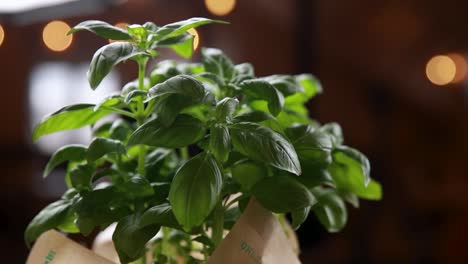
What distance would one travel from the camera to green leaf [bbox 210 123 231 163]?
581mm

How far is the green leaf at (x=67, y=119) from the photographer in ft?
2.24

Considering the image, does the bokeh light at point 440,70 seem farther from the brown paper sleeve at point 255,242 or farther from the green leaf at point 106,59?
the green leaf at point 106,59

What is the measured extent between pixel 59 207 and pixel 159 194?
0.11 metres

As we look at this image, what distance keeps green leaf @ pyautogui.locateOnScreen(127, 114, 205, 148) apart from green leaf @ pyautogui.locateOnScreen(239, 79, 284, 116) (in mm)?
76

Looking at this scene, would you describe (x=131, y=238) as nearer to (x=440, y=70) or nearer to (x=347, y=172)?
(x=347, y=172)

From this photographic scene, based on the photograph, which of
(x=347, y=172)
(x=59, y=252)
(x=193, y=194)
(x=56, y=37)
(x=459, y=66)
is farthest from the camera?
(x=459, y=66)

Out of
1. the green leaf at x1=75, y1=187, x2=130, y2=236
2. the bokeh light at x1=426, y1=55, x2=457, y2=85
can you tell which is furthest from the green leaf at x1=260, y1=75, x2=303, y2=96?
the bokeh light at x1=426, y1=55, x2=457, y2=85

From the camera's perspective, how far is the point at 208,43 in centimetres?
197

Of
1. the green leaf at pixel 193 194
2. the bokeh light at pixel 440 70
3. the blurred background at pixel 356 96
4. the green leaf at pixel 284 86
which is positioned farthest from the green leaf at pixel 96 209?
the bokeh light at pixel 440 70

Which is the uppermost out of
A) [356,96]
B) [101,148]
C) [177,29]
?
[177,29]

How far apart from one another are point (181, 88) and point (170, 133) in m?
0.05

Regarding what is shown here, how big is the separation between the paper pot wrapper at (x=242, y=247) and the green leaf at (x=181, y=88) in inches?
5.5

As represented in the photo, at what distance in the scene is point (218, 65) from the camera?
0.76 metres

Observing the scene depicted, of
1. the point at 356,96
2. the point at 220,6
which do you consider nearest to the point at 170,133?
the point at 220,6
